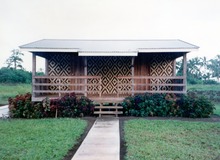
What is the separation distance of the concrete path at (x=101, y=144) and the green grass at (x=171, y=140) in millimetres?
350

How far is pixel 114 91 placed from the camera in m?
14.7

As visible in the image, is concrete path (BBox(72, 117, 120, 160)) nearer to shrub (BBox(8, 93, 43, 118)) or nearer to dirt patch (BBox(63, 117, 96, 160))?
dirt patch (BBox(63, 117, 96, 160))

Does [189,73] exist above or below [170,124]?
above

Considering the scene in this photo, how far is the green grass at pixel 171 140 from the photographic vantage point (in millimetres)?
5609

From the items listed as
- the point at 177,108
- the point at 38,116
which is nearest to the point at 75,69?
the point at 38,116

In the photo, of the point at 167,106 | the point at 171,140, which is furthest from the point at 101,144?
the point at 167,106

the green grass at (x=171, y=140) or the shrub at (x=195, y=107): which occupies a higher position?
the shrub at (x=195, y=107)

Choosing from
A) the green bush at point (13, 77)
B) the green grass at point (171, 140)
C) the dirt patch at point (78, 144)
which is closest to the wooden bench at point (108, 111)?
the dirt patch at point (78, 144)

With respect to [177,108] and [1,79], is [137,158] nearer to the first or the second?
[177,108]

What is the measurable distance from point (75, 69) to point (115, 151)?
9287 millimetres

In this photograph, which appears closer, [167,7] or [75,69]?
[75,69]

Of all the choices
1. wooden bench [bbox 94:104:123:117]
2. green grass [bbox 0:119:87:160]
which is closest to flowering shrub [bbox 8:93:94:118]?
wooden bench [bbox 94:104:123:117]

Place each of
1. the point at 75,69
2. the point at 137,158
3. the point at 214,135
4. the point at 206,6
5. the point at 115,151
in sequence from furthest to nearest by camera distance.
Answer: the point at 206,6 → the point at 75,69 → the point at 214,135 → the point at 115,151 → the point at 137,158

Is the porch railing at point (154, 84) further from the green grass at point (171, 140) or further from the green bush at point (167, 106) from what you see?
the green grass at point (171, 140)
